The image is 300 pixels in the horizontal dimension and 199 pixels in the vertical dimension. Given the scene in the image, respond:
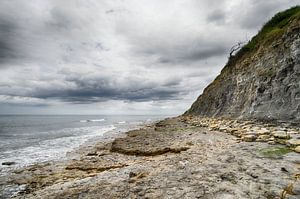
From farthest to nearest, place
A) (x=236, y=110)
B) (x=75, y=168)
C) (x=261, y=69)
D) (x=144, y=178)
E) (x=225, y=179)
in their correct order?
(x=236, y=110), (x=261, y=69), (x=75, y=168), (x=144, y=178), (x=225, y=179)

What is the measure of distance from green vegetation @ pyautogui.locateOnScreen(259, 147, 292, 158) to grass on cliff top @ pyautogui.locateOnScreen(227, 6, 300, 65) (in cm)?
1812

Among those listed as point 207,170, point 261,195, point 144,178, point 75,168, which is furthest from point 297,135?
point 75,168

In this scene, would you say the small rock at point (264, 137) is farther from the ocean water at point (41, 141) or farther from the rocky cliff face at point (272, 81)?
the ocean water at point (41, 141)

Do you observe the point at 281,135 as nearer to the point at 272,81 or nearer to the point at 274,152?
the point at 274,152

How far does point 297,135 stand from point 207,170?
6917 mm

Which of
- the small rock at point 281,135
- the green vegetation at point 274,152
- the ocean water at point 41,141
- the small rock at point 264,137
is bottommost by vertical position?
the ocean water at point 41,141

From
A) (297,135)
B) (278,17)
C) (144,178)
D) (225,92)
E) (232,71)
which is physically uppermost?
(278,17)

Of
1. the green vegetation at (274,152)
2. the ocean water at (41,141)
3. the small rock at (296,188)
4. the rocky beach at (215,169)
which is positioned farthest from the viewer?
the ocean water at (41,141)

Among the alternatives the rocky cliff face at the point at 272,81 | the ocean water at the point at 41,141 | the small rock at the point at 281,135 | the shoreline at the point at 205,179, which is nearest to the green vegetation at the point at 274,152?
the shoreline at the point at 205,179

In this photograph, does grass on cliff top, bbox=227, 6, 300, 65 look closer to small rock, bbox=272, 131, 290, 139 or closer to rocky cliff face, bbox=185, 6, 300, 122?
rocky cliff face, bbox=185, 6, 300, 122

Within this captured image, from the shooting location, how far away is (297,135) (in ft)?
37.7

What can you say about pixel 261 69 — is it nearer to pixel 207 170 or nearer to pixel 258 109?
pixel 258 109

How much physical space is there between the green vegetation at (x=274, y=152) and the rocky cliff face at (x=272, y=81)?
743 cm

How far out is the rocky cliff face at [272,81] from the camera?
17.2m
